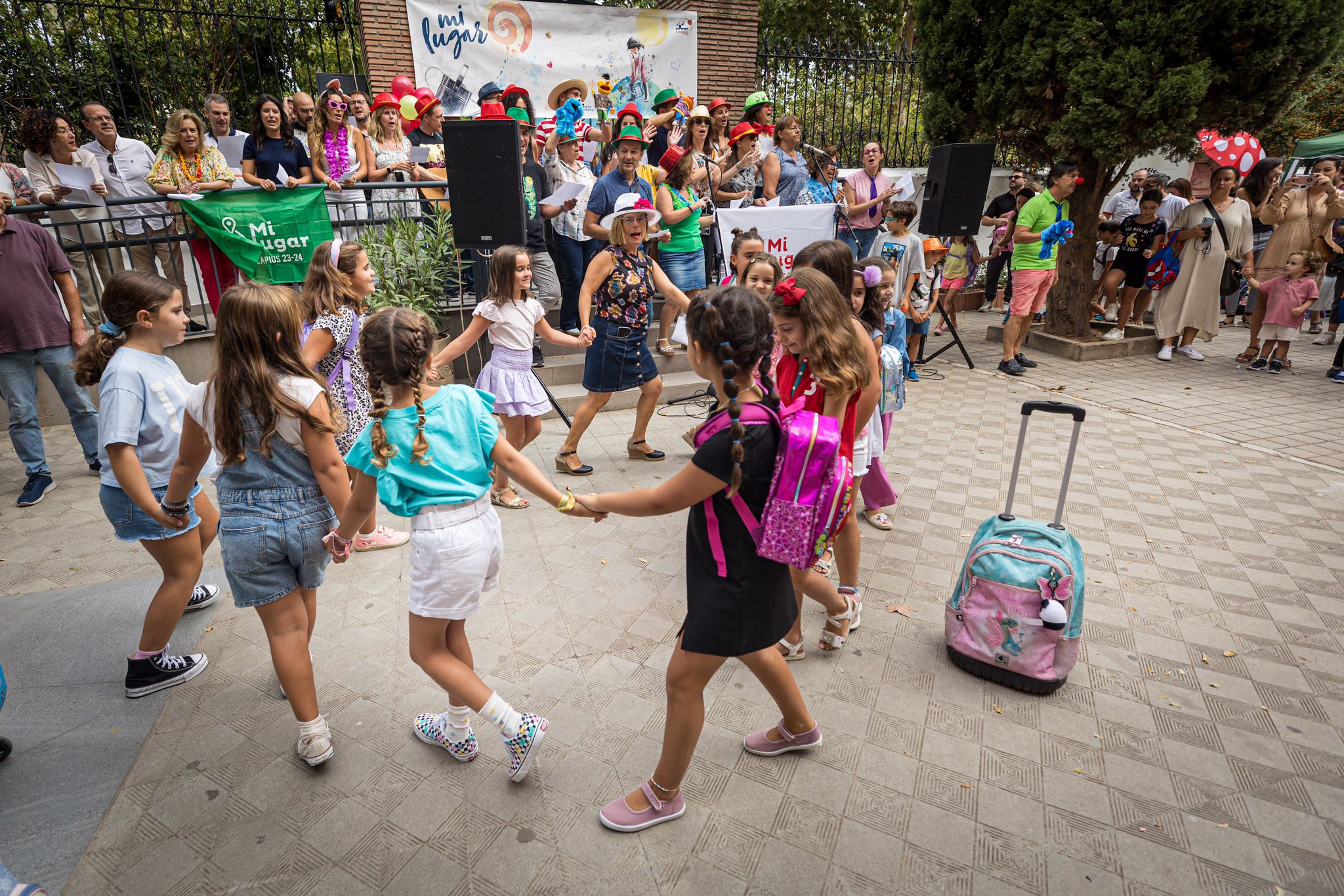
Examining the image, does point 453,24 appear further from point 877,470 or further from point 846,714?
point 846,714

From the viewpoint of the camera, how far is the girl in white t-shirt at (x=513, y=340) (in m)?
4.57

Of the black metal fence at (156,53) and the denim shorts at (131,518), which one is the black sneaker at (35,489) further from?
the black metal fence at (156,53)

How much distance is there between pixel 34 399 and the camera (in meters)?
5.21

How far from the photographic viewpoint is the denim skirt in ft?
17.4

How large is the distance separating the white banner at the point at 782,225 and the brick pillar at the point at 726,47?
5.41 metres

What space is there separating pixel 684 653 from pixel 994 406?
6.00 meters

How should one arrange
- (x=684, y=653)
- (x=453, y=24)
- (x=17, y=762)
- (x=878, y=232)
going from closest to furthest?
(x=684, y=653)
(x=17, y=762)
(x=878, y=232)
(x=453, y=24)

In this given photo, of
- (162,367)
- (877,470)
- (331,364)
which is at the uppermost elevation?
(162,367)

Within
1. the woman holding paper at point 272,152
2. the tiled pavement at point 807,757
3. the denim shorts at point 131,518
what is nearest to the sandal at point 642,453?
the tiled pavement at point 807,757

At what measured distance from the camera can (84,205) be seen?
6.06 m

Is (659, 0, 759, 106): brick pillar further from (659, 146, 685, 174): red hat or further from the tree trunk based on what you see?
(659, 146, 685, 174): red hat

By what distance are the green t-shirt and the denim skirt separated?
5.15 m

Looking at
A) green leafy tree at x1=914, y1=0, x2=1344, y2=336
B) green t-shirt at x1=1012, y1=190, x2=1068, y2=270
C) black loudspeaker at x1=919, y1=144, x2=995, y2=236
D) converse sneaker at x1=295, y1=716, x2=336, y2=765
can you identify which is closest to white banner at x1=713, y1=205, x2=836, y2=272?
black loudspeaker at x1=919, y1=144, x2=995, y2=236

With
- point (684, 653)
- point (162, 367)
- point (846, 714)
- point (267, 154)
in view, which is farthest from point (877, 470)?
point (267, 154)
